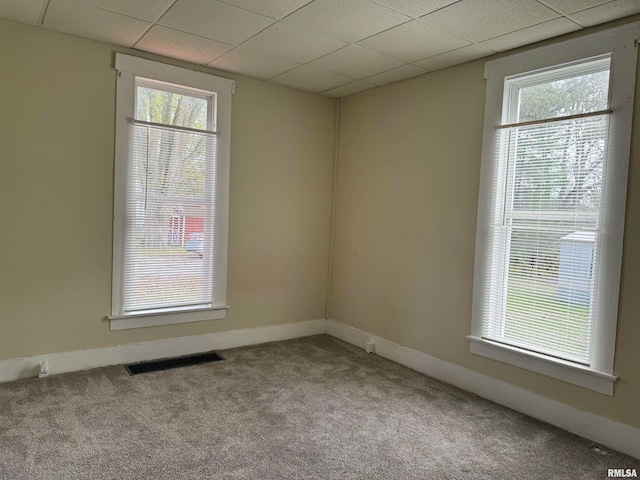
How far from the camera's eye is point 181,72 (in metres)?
3.64

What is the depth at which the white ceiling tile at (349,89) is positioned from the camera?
4051 mm

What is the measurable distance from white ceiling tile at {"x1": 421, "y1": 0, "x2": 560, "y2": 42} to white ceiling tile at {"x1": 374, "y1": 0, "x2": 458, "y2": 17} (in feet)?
0.16

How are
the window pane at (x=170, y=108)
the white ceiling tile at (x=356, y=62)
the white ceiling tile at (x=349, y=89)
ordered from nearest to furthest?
the white ceiling tile at (x=356, y=62)
the window pane at (x=170, y=108)
the white ceiling tile at (x=349, y=89)

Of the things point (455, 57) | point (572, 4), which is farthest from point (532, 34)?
point (455, 57)

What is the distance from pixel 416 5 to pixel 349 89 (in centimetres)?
176

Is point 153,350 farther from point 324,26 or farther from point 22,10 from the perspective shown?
point 324,26

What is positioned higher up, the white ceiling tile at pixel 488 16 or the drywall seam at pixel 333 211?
the white ceiling tile at pixel 488 16

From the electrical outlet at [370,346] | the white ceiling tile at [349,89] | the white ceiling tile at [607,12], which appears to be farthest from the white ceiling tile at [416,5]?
the electrical outlet at [370,346]

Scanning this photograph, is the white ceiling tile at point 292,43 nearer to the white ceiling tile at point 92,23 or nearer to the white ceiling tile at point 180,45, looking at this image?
the white ceiling tile at point 180,45

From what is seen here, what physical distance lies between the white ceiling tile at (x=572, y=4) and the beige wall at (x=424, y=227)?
2.39ft

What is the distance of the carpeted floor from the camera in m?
2.22

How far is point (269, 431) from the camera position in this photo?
258 centimetres

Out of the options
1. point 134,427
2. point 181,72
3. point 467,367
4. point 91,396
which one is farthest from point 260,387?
point 181,72

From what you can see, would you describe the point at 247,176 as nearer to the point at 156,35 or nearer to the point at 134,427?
the point at 156,35
